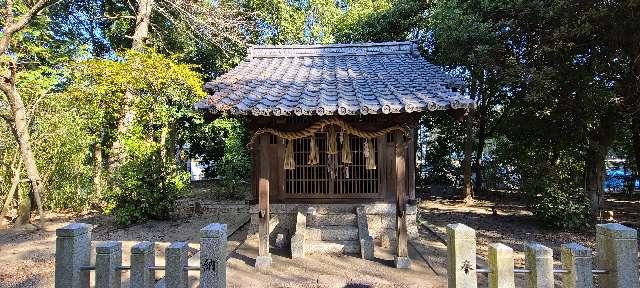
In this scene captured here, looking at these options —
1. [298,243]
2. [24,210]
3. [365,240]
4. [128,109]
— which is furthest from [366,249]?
[24,210]

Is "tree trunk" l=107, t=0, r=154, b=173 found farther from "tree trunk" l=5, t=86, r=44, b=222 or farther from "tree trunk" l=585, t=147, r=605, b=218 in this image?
"tree trunk" l=585, t=147, r=605, b=218

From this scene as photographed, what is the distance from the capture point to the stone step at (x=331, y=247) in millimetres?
7371

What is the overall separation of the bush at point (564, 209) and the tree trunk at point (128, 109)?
12.7 meters

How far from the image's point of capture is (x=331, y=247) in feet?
24.3

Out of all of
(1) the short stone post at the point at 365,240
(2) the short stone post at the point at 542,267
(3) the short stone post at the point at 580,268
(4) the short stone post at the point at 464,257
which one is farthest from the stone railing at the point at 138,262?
(1) the short stone post at the point at 365,240

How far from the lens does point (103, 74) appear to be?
461 inches

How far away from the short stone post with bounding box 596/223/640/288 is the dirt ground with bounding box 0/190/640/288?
2.70 metres

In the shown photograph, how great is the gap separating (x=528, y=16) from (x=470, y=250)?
438 inches

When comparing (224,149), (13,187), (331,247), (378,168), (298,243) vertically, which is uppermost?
(224,149)

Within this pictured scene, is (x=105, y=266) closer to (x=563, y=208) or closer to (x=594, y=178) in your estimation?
(x=563, y=208)

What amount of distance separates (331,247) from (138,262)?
14.7ft

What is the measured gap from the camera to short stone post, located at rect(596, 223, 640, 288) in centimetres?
318

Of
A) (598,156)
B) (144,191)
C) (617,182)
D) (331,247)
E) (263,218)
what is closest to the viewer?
(263,218)

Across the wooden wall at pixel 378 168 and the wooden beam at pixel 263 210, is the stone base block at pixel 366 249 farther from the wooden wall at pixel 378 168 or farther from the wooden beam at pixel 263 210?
the wooden beam at pixel 263 210
